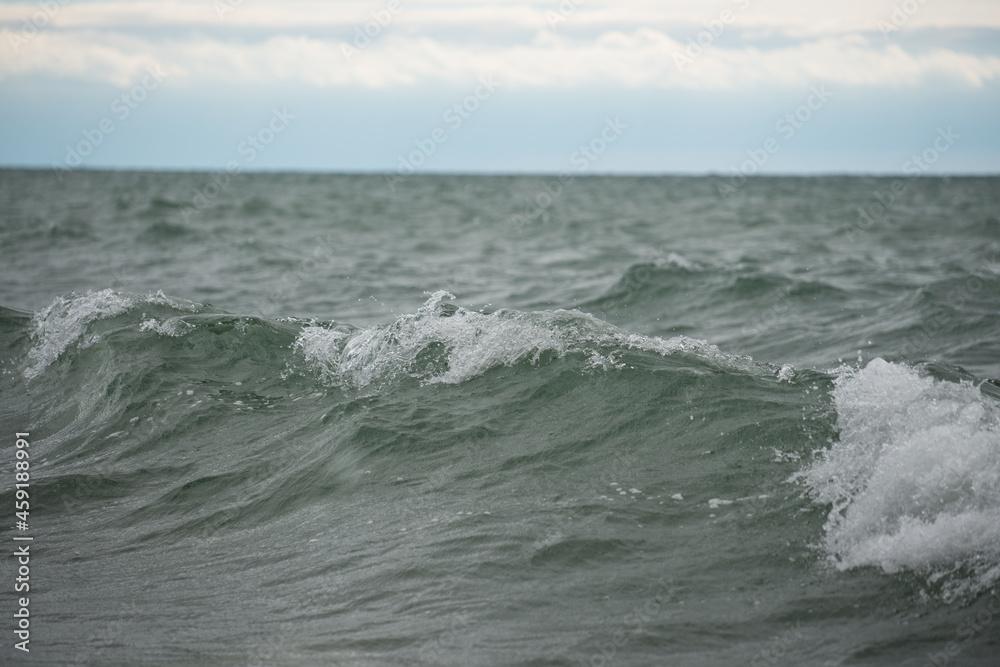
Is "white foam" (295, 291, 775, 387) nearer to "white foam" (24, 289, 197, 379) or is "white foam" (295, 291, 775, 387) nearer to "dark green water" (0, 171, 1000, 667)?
"dark green water" (0, 171, 1000, 667)

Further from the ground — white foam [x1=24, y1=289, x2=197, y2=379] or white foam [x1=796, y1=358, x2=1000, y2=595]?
white foam [x1=24, y1=289, x2=197, y2=379]

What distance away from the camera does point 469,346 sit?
8203 mm

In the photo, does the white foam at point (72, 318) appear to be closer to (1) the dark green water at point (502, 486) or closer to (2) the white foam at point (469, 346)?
(1) the dark green water at point (502, 486)

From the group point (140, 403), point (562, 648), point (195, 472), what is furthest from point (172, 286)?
point (562, 648)

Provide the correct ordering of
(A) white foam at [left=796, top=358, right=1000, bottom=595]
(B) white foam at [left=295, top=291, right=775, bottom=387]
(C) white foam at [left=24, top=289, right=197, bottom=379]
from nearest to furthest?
(A) white foam at [left=796, top=358, right=1000, bottom=595] → (B) white foam at [left=295, top=291, right=775, bottom=387] → (C) white foam at [left=24, top=289, right=197, bottom=379]

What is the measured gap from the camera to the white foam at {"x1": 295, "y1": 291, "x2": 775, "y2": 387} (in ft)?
26.1

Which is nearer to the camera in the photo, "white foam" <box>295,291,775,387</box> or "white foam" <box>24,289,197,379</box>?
"white foam" <box>295,291,775,387</box>

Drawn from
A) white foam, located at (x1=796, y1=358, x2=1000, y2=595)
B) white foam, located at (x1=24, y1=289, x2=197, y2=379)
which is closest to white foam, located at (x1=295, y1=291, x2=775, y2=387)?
white foam, located at (x1=796, y1=358, x2=1000, y2=595)

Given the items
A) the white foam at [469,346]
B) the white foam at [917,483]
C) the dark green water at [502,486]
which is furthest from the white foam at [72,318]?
the white foam at [917,483]

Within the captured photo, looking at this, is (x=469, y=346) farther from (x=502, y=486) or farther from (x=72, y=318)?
(x=72, y=318)

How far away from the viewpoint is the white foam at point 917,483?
457 cm

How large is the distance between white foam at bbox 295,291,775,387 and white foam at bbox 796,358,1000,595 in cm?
178

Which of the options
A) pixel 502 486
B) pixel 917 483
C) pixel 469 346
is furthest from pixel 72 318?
A: pixel 917 483

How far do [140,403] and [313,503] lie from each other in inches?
113
